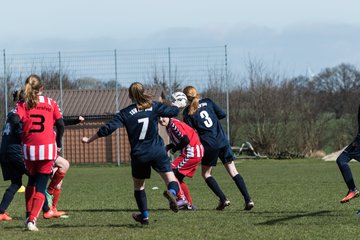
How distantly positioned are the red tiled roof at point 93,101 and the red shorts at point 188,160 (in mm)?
21250

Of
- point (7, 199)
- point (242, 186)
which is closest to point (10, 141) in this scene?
point (7, 199)

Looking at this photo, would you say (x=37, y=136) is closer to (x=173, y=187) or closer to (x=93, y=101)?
(x=173, y=187)

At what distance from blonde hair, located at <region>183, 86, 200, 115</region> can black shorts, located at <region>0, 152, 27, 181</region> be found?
2529mm

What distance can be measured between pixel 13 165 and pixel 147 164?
2190mm

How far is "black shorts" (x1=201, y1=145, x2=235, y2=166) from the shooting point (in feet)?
36.4

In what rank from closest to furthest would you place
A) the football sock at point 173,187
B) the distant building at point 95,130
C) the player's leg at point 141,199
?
1. the football sock at point 173,187
2. the player's leg at point 141,199
3. the distant building at point 95,130

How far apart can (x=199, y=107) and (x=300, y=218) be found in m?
2.44

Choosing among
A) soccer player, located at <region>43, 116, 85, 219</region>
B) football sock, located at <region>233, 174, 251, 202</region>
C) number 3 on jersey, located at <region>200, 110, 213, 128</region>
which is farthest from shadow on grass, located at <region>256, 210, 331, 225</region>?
soccer player, located at <region>43, 116, 85, 219</region>

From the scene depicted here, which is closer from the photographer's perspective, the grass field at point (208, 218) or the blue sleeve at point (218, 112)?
the grass field at point (208, 218)

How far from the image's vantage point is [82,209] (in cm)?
1161

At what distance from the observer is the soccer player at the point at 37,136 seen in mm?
8672

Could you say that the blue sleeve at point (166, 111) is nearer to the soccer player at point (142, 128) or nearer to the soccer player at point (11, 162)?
the soccer player at point (142, 128)

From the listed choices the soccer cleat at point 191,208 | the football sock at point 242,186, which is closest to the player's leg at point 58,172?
the soccer cleat at point 191,208

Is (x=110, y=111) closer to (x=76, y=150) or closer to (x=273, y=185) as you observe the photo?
(x=76, y=150)
